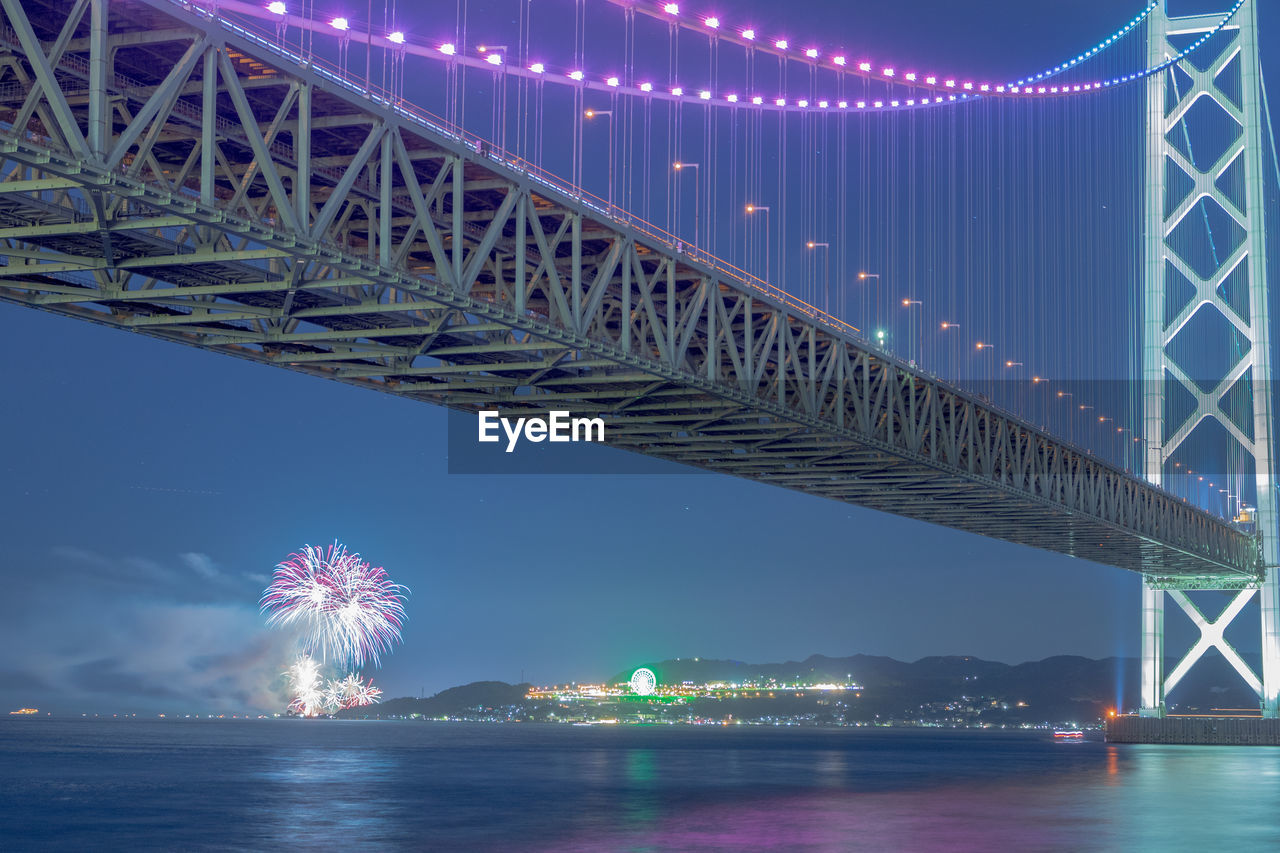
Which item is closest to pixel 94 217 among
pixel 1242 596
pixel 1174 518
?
pixel 1174 518

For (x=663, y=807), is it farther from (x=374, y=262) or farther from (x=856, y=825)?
(x=374, y=262)

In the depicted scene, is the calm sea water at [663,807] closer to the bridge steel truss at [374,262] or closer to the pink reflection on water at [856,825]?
the pink reflection on water at [856,825]

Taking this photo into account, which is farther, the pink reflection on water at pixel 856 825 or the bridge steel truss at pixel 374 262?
the pink reflection on water at pixel 856 825

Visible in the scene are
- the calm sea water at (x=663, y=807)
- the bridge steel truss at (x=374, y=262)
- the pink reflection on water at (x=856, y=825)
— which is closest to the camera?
the bridge steel truss at (x=374, y=262)

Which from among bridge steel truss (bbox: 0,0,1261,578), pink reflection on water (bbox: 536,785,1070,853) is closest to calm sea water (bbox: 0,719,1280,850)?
pink reflection on water (bbox: 536,785,1070,853)

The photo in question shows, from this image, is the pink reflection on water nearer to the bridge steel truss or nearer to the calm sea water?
the calm sea water

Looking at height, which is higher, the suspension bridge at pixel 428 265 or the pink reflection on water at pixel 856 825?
the suspension bridge at pixel 428 265

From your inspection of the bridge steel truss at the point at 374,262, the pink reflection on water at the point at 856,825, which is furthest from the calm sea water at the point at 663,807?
the bridge steel truss at the point at 374,262

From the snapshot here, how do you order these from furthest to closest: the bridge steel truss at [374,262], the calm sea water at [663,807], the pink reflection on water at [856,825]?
the calm sea water at [663,807] < the pink reflection on water at [856,825] < the bridge steel truss at [374,262]

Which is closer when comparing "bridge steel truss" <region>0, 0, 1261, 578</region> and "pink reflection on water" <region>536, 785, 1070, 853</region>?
"bridge steel truss" <region>0, 0, 1261, 578</region>

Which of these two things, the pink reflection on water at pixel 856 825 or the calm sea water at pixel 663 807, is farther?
the calm sea water at pixel 663 807
